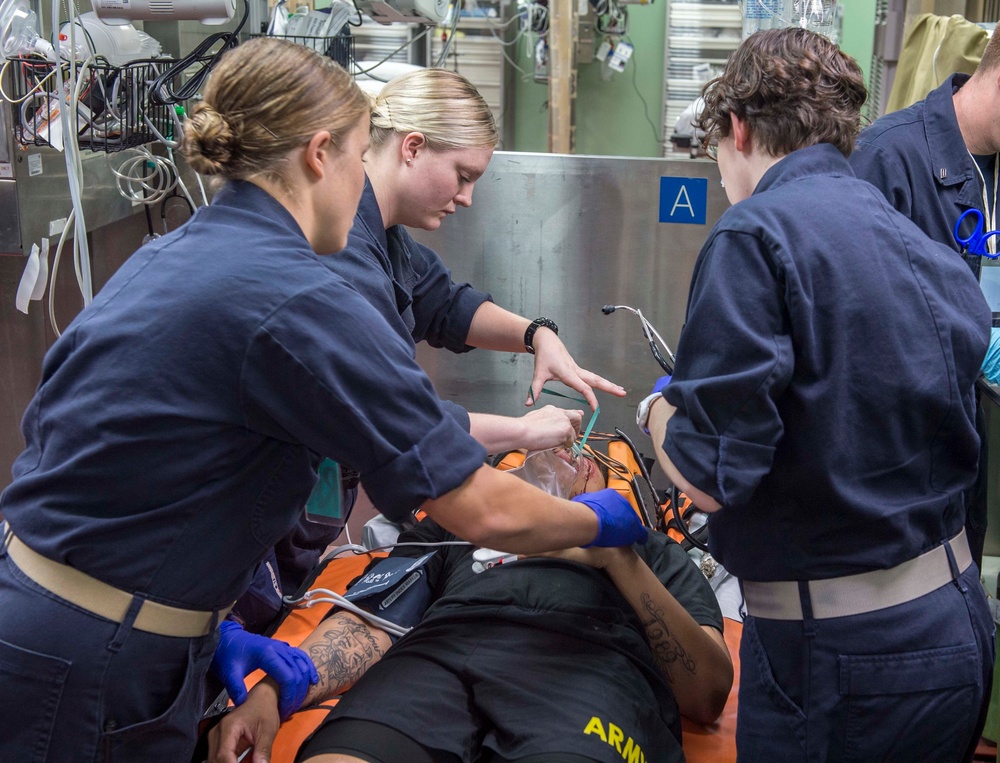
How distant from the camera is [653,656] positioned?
1.76 metres

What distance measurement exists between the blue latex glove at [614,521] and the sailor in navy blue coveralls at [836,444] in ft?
0.86

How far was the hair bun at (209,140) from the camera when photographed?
1138 mm

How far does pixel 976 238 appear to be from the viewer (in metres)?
1.85

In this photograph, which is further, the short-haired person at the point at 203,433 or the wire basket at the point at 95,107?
the wire basket at the point at 95,107

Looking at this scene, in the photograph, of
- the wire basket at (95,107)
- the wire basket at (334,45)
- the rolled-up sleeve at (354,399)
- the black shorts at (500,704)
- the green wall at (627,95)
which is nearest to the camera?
the rolled-up sleeve at (354,399)

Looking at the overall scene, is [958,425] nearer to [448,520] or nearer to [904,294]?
[904,294]

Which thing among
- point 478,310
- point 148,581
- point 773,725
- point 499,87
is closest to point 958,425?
point 773,725

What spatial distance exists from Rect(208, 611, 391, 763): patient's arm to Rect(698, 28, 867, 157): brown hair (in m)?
1.21

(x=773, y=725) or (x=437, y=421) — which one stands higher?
(x=437, y=421)

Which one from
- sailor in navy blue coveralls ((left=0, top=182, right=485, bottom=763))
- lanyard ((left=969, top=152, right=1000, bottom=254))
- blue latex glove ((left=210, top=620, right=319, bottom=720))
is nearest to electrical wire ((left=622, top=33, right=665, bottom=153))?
lanyard ((left=969, top=152, right=1000, bottom=254))

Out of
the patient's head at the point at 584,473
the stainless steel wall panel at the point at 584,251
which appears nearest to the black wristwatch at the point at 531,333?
the patient's head at the point at 584,473

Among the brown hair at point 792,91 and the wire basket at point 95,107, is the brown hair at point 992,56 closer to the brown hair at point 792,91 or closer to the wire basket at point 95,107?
the brown hair at point 792,91

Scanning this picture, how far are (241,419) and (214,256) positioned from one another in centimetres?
19

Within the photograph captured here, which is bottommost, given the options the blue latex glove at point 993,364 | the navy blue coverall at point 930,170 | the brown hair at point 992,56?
the blue latex glove at point 993,364
